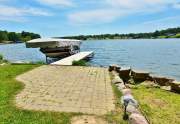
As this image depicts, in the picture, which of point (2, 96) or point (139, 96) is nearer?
point (2, 96)

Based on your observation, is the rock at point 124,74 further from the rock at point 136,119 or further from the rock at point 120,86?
the rock at point 136,119

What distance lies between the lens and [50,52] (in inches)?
1233

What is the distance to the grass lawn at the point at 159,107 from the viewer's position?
7719mm

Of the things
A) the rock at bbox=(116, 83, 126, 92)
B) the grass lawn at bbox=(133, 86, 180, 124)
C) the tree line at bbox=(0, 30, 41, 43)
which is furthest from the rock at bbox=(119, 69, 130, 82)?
the tree line at bbox=(0, 30, 41, 43)

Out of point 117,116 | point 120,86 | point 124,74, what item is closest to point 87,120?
point 117,116

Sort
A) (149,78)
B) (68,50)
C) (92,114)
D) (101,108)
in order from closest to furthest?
(92,114)
(101,108)
(149,78)
(68,50)

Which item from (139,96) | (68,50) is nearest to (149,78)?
(139,96)

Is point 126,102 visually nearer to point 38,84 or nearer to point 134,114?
point 134,114

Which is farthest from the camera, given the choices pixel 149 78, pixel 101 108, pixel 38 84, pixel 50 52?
pixel 50 52

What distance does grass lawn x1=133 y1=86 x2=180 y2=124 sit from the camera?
7719 millimetres

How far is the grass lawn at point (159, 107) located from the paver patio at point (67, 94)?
106cm

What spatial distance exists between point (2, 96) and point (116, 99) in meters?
3.50

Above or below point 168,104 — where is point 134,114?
above

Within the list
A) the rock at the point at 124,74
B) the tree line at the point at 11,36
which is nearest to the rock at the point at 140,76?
the rock at the point at 124,74
